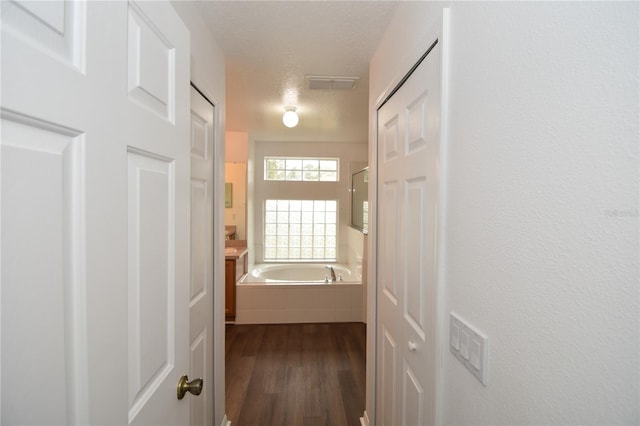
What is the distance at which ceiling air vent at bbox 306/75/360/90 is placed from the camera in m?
2.22

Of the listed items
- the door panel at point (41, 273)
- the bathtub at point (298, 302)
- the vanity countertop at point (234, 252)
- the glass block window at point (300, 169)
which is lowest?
the bathtub at point (298, 302)

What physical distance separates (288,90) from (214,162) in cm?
112

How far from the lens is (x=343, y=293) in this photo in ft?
12.6

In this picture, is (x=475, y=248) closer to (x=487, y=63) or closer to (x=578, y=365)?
(x=578, y=365)

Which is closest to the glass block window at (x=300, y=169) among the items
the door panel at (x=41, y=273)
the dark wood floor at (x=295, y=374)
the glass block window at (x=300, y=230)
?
the glass block window at (x=300, y=230)

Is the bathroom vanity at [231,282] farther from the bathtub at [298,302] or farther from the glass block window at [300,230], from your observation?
the glass block window at [300,230]

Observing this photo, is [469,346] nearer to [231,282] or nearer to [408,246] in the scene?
[408,246]

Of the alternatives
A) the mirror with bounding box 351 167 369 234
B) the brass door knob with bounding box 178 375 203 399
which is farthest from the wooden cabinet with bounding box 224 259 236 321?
the brass door knob with bounding box 178 375 203 399

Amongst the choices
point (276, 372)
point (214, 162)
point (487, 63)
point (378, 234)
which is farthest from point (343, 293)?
point (487, 63)

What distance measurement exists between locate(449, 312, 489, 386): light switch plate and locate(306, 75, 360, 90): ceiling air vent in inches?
72.9

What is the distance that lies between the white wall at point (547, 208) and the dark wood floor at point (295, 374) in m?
1.64

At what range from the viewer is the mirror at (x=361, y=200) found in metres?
3.63

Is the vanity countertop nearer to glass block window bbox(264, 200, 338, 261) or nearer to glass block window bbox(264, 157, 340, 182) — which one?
glass block window bbox(264, 200, 338, 261)

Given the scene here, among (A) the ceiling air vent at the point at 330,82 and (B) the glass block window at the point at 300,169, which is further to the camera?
(B) the glass block window at the point at 300,169
